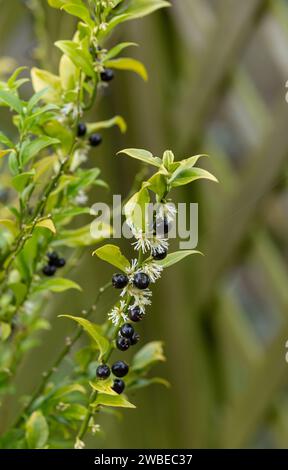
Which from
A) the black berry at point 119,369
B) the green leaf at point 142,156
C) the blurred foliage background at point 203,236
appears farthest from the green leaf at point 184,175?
the blurred foliage background at point 203,236

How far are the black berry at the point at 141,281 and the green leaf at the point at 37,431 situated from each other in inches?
6.1

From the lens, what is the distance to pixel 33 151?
1.41 feet

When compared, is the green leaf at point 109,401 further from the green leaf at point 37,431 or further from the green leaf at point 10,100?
the green leaf at point 10,100

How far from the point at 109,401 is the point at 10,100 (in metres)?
0.19

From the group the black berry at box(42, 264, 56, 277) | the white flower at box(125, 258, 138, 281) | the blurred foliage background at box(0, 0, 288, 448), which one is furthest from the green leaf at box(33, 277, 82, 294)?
the blurred foliage background at box(0, 0, 288, 448)

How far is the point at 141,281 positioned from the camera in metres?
0.35

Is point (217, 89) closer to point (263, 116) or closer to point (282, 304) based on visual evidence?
point (263, 116)

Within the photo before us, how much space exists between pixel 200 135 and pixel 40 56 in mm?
389

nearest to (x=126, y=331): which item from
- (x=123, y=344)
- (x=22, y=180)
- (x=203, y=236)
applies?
(x=123, y=344)

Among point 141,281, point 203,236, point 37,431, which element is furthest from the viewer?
point 203,236

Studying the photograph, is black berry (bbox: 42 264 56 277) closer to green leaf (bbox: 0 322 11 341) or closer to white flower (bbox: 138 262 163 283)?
green leaf (bbox: 0 322 11 341)

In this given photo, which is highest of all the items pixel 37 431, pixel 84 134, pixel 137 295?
pixel 84 134

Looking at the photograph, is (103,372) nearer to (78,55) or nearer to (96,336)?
(96,336)
